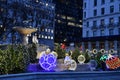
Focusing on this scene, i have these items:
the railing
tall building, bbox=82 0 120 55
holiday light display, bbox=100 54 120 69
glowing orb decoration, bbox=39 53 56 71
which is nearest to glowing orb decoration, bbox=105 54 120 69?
holiday light display, bbox=100 54 120 69

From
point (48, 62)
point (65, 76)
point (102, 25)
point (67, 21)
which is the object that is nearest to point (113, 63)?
point (48, 62)

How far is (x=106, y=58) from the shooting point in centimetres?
1838

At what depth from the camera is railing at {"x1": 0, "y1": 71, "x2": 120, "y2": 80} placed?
11.6m

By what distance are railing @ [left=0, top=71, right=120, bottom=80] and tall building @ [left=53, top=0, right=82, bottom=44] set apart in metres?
87.3

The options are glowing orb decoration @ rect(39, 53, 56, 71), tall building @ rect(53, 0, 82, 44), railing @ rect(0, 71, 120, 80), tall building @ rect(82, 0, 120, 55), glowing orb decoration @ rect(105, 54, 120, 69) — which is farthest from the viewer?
tall building @ rect(53, 0, 82, 44)

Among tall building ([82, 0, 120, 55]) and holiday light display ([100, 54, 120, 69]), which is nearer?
holiday light display ([100, 54, 120, 69])

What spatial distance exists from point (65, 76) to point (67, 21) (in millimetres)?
97160

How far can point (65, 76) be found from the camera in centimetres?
1295

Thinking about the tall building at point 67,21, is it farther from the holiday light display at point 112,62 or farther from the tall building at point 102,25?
the holiday light display at point 112,62

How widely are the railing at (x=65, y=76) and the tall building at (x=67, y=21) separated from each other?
87.3 meters

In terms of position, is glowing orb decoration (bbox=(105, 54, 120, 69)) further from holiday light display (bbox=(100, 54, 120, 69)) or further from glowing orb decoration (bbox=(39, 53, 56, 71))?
glowing orb decoration (bbox=(39, 53, 56, 71))

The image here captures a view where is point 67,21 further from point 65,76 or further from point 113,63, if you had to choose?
point 65,76

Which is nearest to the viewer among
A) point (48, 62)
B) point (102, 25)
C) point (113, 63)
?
point (48, 62)

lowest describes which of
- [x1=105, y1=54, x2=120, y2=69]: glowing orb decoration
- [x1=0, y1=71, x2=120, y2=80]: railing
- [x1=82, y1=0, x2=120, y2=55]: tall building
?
[x1=0, y1=71, x2=120, y2=80]: railing
